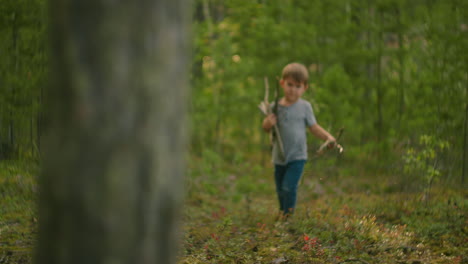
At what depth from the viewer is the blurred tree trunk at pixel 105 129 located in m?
1.32

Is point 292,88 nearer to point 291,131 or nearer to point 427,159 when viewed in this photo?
point 291,131

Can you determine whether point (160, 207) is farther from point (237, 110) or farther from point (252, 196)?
point (237, 110)

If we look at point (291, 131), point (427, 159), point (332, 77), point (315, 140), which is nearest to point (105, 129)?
point (291, 131)

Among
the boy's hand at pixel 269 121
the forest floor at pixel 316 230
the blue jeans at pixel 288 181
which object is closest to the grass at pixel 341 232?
the forest floor at pixel 316 230

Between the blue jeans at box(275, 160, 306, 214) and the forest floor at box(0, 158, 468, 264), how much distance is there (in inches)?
9.5

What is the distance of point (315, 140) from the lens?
9688 mm

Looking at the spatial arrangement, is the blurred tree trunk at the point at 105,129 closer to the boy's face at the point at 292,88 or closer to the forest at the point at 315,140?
the forest at the point at 315,140

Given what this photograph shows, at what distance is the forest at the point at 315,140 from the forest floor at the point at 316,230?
0.06 ft

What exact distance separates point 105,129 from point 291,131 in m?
4.22

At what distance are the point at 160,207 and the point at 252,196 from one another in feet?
23.9

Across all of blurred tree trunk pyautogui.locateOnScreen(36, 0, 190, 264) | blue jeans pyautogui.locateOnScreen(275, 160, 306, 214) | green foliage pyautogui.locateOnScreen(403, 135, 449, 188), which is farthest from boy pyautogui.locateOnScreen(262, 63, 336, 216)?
blurred tree trunk pyautogui.locateOnScreen(36, 0, 190, 264)

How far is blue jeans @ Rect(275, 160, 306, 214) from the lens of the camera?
17.5 feet

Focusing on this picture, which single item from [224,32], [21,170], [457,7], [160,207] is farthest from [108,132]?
[224,32]

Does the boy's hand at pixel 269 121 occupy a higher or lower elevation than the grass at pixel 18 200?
higher
